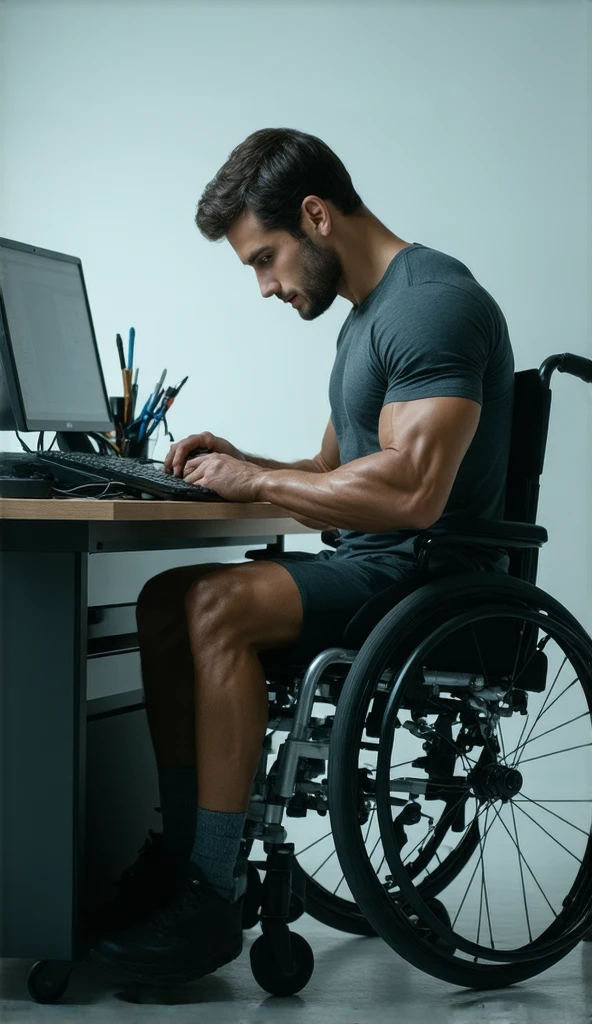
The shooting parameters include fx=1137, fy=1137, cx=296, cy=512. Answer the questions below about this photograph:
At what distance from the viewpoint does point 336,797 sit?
4.74 feet

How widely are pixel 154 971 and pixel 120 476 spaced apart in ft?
2.14

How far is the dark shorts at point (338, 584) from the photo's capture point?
5.15ft

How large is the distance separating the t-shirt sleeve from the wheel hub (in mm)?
516

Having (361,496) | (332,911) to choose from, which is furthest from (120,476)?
(332,911)

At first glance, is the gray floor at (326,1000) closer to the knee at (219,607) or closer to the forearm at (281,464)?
the knee at (219,607)

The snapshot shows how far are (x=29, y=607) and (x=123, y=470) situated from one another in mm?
237

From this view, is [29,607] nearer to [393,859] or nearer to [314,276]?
[393,859]

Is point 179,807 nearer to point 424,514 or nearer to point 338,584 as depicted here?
point 338,584

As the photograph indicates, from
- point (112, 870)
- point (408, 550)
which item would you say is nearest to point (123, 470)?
point (408, 550)

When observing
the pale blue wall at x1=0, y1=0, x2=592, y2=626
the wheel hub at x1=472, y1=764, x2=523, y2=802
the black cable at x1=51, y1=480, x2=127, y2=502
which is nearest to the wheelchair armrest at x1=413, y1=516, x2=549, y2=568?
the wheel hub at x1=472, y1=764, x2=523, y2=802

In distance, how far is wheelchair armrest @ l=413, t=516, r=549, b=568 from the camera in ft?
5.08

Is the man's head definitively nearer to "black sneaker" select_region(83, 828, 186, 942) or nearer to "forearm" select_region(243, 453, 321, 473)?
"forearm" select_region(243, 453, 321, 473)

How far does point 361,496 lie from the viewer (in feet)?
5.10

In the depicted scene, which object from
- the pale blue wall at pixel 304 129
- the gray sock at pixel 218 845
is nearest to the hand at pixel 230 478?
the gray sock at pixel 218 845
